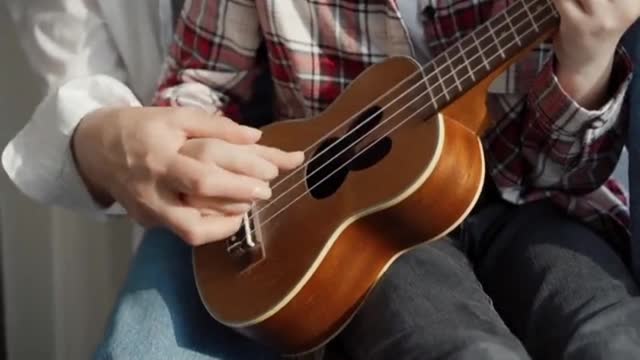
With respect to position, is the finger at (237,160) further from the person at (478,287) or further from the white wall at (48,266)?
the white wall at (48,266)

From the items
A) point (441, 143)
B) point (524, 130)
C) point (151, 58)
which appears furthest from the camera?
point (151, 58)

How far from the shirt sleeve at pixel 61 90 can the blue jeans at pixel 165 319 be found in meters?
0.08

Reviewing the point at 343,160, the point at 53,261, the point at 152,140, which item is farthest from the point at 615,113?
the point at 53,261

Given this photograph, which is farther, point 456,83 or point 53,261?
point 53,261

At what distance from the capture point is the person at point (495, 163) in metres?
0.89

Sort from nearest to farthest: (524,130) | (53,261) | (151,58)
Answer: (524,130), (151,58), (53,261)

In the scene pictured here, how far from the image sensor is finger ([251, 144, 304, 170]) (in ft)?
3.02

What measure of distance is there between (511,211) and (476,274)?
0.06 m

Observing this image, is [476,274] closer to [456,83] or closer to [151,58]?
[456,83]

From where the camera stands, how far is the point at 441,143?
2.96 feet

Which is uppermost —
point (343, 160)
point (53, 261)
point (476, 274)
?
point (343, 160)

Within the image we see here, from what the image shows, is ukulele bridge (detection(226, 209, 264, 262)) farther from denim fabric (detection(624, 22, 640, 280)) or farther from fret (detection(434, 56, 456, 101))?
denim fabric (detection(624, 22, 640, 280))

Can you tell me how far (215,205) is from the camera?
0.92 metres

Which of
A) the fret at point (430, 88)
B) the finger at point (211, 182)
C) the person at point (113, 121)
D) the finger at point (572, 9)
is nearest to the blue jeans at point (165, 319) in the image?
the person at point (113, 121)
